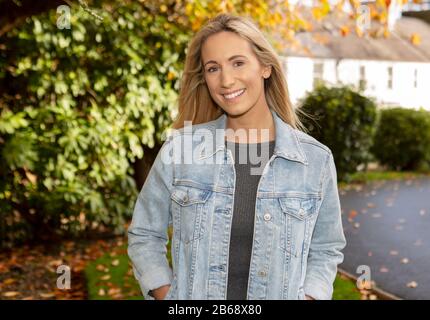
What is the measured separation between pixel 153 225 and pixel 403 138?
60.0 ft

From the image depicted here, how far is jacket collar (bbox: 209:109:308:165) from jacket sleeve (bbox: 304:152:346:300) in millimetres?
142

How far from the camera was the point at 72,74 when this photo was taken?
9.05 metres

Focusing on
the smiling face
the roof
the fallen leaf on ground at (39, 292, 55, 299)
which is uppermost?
the roof

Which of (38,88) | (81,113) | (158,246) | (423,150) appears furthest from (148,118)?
(423,150)

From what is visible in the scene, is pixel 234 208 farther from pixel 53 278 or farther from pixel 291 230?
pixel 53 278

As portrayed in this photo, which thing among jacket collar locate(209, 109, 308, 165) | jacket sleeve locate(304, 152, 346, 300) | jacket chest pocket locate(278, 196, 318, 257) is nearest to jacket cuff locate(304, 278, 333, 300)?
jacket sleeve locate(304, 152, 346, 300)

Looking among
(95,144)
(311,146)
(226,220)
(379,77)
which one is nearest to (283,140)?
(311,146)

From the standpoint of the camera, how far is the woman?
2.51m

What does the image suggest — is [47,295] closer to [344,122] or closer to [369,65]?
[344,122]

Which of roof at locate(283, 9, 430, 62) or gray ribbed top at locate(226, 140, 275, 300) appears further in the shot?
roof at locate(283, 9, 430, 62)

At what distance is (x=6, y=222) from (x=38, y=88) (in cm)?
222

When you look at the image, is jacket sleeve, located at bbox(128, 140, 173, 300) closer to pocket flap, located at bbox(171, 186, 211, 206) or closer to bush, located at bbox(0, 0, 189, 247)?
pocket flap, located at bbox(171, 186, 211, 206)

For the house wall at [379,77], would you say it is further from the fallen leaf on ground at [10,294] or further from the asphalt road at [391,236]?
the fallen leaf on ground at [10,294]

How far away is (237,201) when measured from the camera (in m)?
2.56
